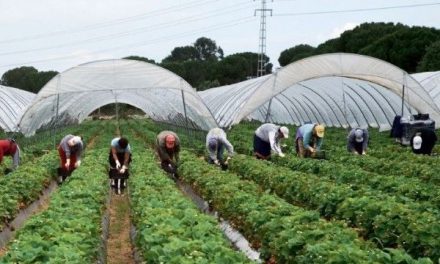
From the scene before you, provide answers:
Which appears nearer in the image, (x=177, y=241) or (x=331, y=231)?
(x=177, y=241)

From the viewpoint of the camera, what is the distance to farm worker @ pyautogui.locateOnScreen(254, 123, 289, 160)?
1524 centimetres

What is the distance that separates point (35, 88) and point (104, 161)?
273 ft

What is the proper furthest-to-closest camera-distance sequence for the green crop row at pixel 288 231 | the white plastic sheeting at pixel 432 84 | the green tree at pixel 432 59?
the green tree at pixel 432 59
the white plastic sheeting at pixel 432 84
the green crop row at pixel 288 231

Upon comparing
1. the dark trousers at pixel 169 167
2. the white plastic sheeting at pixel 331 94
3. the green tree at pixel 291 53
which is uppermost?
the green tree at pixel 291 53

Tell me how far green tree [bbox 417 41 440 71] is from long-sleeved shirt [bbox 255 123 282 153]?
37.3 meters

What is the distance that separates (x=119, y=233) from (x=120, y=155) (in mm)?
4201

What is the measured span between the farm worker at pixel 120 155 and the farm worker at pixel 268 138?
139 inches

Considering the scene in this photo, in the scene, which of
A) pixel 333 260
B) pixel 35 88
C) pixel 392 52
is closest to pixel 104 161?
pixel 333 260

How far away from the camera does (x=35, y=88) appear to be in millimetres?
96250

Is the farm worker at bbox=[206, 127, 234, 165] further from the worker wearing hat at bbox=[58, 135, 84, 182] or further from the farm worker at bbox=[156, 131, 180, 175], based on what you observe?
the worker wearing hat at bbox=[58, 135, 84, 182]

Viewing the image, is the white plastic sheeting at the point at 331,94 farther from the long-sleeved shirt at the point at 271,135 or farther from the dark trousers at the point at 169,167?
the dark trousers at the point at 169,167

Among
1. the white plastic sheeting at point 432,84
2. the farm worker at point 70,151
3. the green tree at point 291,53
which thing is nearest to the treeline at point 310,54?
the green tree at point 291,53

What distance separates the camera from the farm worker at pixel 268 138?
15.2 meters

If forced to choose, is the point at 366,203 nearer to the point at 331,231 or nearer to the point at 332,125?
the point at 331,231
